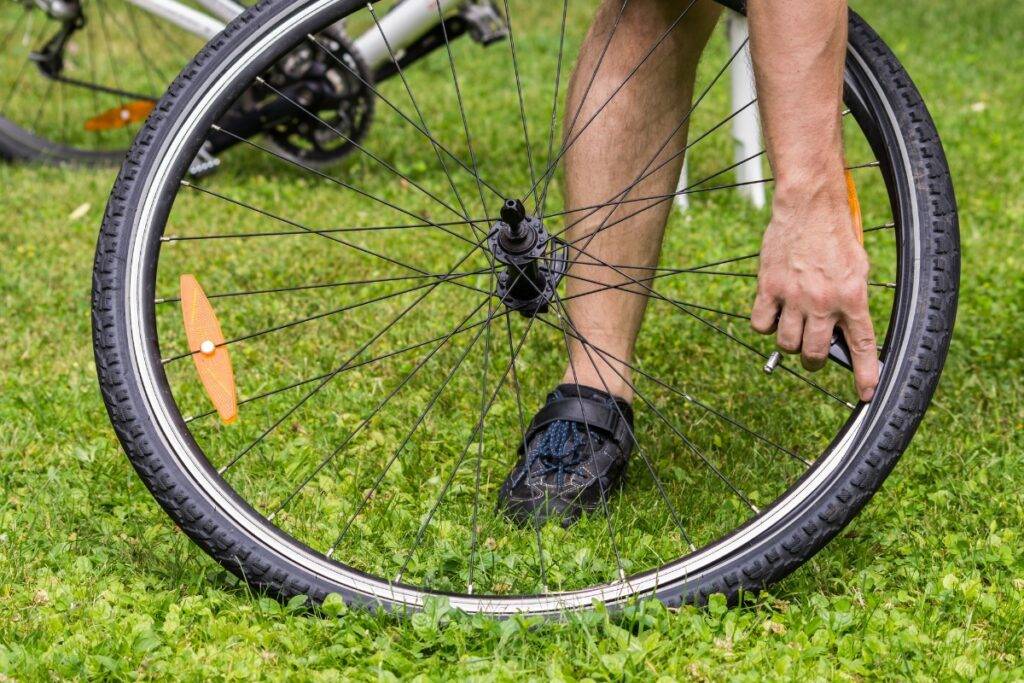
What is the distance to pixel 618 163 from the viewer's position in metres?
2.20

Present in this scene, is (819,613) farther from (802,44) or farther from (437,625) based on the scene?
(802,44)

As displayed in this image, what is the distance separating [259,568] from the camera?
1.75 meters

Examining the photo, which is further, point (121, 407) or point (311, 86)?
point (311, 86)

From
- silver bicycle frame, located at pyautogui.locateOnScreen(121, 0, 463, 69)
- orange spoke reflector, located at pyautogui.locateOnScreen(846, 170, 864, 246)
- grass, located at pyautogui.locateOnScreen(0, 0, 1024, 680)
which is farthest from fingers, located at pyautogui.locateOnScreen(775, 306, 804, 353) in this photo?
silver bicycle frame, located at pyautogui.locateOnScreen(121, 0, 463, 69)

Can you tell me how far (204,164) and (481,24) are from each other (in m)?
1.02

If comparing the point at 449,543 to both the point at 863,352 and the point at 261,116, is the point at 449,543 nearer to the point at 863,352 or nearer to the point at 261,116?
the point at 863,352

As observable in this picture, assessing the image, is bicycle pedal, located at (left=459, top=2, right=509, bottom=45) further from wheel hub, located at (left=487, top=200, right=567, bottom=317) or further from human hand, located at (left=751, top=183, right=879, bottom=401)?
human hand, located at (left=751, top=183, right=879, bottom=401)

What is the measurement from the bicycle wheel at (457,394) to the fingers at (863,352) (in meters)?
0.02

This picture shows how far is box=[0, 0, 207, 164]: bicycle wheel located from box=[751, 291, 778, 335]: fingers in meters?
2.82

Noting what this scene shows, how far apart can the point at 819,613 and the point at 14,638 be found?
113cm

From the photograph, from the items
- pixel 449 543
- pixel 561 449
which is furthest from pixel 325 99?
pixel 449 543

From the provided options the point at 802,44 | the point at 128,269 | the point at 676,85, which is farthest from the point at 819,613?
the point at 128,269

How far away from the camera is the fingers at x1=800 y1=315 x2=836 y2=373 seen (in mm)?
1679

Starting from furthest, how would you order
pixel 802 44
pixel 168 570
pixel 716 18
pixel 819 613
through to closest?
pixel 716 18, pixel 168 570, pixel 819 613, pixel 802 44
